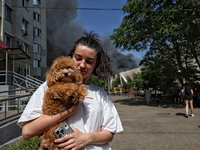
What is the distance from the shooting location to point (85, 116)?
4.98 ft

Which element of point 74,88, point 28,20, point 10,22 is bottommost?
point 74,88

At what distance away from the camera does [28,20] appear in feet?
63.4

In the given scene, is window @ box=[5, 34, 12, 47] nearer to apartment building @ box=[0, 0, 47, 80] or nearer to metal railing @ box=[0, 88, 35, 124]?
apartment building @ box=[0, 0, 47, 80]

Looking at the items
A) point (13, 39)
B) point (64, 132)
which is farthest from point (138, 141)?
point (13, 39)

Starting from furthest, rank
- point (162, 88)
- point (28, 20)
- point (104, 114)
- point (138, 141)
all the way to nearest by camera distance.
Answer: point (162, 88) → point (28, 20) → point (138, 141) → point (104, 114)

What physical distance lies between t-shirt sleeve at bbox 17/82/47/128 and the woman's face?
Result: 400 millimetres

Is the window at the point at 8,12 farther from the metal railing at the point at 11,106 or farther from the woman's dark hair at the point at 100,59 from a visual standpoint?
the woman's dark hair at the point at 100,59

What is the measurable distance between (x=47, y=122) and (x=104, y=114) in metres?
Result: 0.55

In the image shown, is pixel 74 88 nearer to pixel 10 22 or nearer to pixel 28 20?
pixel 10 22

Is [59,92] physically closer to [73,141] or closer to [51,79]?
[51,79]

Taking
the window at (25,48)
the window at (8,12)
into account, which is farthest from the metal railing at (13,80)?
the window at (8,12)

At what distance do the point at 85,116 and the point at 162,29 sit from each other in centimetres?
1191

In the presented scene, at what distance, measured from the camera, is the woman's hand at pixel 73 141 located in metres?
1.32

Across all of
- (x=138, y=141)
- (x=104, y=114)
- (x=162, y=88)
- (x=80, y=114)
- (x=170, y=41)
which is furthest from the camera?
(x=162, y=88)
